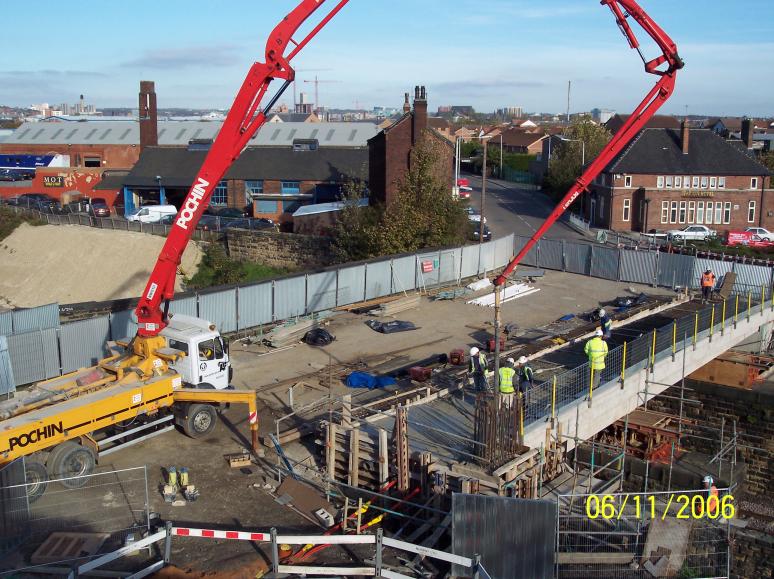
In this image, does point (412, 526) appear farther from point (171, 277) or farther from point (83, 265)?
point (83, 265)

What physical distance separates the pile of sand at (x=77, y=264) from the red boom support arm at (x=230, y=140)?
875 inches

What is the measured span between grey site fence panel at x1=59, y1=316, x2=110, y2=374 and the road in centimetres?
2913

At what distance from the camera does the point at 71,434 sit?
14789 millimetres

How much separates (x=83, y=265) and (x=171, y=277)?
26.4 m

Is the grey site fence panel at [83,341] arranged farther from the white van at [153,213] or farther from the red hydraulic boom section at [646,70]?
the white van at [153,213]

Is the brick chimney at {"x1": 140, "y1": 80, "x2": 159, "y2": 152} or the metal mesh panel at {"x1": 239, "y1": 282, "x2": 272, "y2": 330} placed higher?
the brick chimney at {"x1": 140, "y1": 80, "x2": 159, "y2": 152}

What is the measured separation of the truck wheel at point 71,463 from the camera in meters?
14.5

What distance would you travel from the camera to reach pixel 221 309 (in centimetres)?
2570

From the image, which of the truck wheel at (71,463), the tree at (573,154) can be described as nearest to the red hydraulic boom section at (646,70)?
the truck wheel at (71,463)

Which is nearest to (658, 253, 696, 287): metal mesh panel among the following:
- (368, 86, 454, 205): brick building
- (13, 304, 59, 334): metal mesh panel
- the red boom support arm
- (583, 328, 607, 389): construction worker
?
(368, 86, 454, 205): brick building

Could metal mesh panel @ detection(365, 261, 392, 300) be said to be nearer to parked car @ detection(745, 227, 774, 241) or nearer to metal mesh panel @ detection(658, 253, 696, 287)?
→ metal mesh panel @ detection(658, 253, 696, 287)

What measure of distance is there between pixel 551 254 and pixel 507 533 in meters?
27.8

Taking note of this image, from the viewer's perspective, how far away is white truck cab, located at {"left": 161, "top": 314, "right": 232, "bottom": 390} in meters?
17.8
